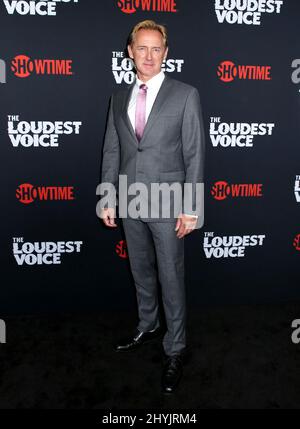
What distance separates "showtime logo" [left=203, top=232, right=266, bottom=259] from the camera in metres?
2.79

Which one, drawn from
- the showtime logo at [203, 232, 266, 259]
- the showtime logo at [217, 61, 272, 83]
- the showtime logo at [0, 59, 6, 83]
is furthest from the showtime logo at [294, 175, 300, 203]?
the showtime logo at [0, 59, 6, 83]

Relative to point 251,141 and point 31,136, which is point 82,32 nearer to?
point 31,136

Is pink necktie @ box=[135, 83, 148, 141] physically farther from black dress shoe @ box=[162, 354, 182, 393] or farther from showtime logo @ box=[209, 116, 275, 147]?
black dress shoe @ box=[162, 354, 182, 393]

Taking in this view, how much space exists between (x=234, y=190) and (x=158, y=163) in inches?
35.3

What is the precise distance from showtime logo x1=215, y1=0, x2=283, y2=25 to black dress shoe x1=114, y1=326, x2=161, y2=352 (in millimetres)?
1968

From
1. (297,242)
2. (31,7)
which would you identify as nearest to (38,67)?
(31,7)

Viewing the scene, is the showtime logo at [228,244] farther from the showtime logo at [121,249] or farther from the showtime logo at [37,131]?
the showtime logo at [37,131]

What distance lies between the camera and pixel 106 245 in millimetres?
2734

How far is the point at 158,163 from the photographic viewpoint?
2.00 metres

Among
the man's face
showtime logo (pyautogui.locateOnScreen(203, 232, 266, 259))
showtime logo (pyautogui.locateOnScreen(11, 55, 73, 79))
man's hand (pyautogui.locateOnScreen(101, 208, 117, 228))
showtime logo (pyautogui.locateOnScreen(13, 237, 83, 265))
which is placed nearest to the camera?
the man's face

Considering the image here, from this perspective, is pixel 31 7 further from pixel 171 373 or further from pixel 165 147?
pixel 171 373

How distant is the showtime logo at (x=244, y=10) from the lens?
95.4 inches

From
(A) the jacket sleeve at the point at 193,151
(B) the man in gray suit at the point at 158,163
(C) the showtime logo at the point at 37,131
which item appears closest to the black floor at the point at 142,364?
(B) the man in gray suit at the point at 158,163
